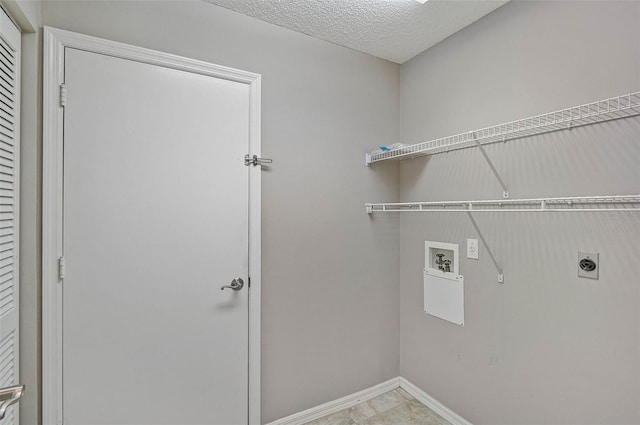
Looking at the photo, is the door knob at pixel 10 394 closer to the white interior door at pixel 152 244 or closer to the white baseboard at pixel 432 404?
the white interior door at pixel 152 244

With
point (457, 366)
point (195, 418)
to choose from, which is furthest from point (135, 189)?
point (457, 366)

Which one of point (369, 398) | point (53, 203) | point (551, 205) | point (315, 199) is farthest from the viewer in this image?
point (369, 398)

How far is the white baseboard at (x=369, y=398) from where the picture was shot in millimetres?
1927

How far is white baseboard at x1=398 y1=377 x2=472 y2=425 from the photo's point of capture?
1.91 metres

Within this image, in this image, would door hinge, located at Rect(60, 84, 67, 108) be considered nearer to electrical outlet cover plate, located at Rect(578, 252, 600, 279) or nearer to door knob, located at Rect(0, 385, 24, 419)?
door knob, located at Rect(0, 385, 24, 419)

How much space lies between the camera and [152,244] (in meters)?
1.55

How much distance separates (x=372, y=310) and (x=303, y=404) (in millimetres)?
780

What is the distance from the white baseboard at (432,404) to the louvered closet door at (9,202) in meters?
2.24

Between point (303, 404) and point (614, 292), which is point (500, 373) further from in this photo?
point (303, 404)

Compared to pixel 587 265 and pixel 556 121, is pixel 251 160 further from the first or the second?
pixel 587 265

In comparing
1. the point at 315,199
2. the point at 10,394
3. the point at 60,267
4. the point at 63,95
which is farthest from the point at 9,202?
the point at 315,199

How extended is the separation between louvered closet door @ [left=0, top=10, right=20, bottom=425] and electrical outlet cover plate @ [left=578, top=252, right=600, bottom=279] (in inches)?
95.6

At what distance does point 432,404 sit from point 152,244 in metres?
2.09

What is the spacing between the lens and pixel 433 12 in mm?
1753
